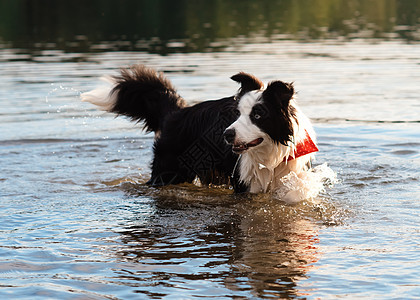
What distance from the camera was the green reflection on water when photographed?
24.6 metres

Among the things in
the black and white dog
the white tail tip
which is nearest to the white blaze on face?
the black and white dog

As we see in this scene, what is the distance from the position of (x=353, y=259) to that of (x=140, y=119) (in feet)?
12.5

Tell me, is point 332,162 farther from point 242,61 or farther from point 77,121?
point 242,61

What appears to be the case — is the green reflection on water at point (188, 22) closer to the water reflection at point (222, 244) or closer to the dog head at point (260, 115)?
the water reflection at point (222, 244)

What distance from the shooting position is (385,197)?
6.98 meters

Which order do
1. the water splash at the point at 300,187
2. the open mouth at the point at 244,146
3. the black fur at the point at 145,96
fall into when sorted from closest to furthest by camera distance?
the open mouth at the point at 244,146, the water splash at the point at 300,187, the black fur at the point at 145,96

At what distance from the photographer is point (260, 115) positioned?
6.20m

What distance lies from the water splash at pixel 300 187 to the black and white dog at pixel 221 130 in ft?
0.35

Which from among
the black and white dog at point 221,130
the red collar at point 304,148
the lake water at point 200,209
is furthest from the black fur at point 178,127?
the red collar at point 304,148

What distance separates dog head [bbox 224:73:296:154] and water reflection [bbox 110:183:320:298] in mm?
780

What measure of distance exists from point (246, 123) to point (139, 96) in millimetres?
2129

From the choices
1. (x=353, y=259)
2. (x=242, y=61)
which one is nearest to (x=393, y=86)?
(x=242, y=61)

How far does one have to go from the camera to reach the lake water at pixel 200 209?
4730 mm

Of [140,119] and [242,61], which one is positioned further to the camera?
[242,61]
